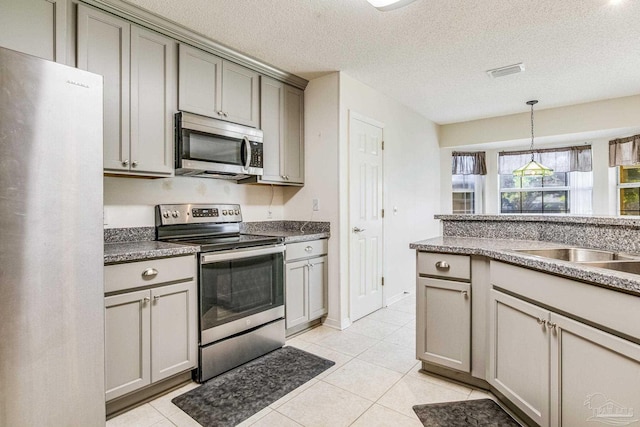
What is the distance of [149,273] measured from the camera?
1941mm

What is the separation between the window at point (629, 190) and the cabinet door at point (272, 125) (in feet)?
15.8

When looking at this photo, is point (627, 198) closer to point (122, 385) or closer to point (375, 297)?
point (375, 297)

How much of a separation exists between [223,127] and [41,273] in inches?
63.1

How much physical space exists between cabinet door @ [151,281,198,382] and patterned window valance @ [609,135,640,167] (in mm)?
5509

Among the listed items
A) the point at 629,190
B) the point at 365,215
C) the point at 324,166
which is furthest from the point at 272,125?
the point at 629,190

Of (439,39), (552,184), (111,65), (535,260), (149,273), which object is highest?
(439,39)

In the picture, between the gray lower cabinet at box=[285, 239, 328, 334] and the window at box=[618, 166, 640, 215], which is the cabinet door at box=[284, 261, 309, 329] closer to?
the gray lower cabinet at box=[285, 239, 328, 334]

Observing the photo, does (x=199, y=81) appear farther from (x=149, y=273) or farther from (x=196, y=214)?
(x=149, y=273)

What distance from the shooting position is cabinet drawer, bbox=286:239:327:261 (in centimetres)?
289

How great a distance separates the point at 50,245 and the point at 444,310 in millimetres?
2152

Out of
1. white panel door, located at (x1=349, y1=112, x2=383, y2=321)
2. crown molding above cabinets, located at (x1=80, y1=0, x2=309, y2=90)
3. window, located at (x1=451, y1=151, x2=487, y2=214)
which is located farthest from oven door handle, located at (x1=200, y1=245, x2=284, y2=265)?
window, located at (x1=451, y1=151, x2=487, y2=214)

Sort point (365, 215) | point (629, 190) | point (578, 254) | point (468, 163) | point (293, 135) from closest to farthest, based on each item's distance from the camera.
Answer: point (578, 254) → point (293, 135) → point (365, 215) → point (629, 190) → point (468, 163)

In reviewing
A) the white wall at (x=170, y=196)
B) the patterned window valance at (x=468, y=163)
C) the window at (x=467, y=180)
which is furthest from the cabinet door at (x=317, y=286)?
the patterned window valance at (x=468, y=163)

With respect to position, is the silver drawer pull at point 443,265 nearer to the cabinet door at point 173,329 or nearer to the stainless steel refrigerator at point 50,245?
the cabinet door at point 173,329
